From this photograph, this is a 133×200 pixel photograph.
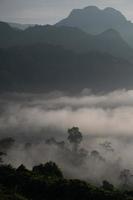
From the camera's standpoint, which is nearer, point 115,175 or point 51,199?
point 51,199

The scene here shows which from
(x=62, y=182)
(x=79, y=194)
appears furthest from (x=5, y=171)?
(x=79, y=194)

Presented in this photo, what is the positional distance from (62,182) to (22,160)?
113 m

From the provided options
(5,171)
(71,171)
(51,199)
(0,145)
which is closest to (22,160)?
(0,145)

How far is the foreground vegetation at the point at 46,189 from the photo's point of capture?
62.9 meters

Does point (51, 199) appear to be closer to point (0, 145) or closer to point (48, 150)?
point (0, 145)

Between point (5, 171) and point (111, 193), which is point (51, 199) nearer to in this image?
point (111, 193)

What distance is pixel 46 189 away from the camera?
68625mm

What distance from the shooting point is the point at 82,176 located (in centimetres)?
16750

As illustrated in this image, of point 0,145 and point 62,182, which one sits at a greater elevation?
point 0,145

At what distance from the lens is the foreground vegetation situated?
2475 inches

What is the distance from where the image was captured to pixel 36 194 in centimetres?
6844

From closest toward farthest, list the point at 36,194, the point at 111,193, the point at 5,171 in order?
1. the point at 111,193
2. the point at 36,194
3. the point at 5,171

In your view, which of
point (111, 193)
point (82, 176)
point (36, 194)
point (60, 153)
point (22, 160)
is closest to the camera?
point (111, 193)

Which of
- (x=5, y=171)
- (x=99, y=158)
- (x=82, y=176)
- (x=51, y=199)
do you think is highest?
(x=99, y=158)
